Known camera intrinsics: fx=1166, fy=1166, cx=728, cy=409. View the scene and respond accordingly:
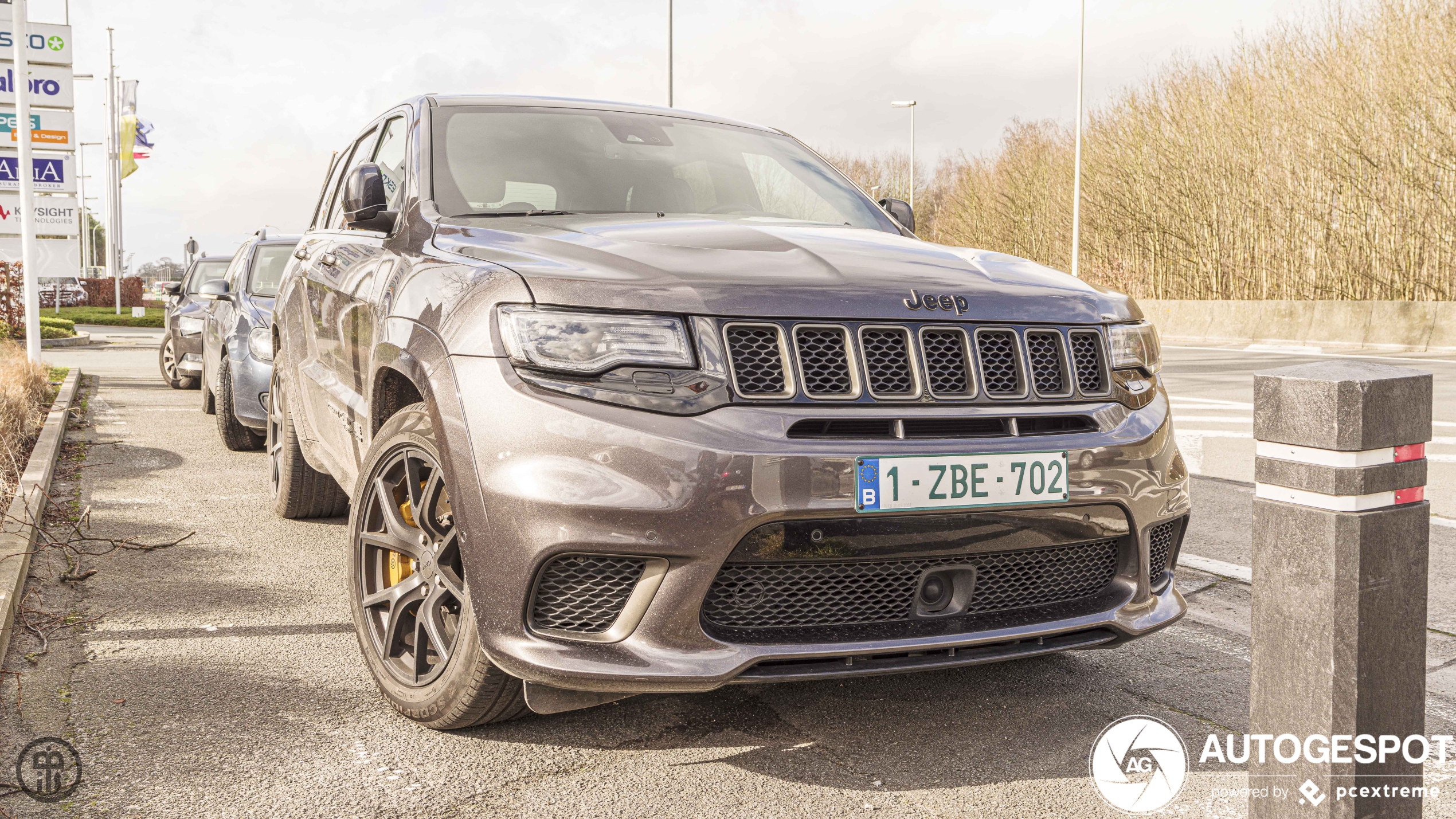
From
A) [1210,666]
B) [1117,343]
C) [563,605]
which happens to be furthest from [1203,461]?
[563,605]

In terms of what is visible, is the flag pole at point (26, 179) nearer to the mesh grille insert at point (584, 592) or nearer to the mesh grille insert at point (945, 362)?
the mesh grille insert at point (584, 592)

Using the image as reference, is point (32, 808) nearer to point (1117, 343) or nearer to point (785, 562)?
point (785, 562)

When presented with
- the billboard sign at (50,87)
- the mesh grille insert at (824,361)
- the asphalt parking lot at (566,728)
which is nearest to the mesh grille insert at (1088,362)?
the mesh grille insert at (824,361)

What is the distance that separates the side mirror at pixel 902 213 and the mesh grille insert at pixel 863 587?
1.81 m

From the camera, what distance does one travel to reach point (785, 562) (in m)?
2.44

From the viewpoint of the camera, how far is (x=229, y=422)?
301 inches

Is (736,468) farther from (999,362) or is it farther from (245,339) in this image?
(245,339)

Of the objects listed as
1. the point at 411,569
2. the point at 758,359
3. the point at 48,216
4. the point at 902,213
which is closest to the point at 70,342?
the point at 48,216

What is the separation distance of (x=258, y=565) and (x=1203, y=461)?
5585 millimetres

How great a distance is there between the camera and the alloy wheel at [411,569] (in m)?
2.76

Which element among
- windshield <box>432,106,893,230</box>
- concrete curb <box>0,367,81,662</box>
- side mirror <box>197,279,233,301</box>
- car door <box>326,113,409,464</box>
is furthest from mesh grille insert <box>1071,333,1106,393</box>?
side mirror <box>197,279,233,301</box>

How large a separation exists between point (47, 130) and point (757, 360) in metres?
15.7

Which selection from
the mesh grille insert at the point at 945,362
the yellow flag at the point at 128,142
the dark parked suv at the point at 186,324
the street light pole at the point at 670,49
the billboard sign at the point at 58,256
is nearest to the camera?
the mesh grille insert at the point at 945,362

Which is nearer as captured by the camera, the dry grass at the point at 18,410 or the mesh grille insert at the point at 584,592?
the mesh grille insert at the point at 584,592
